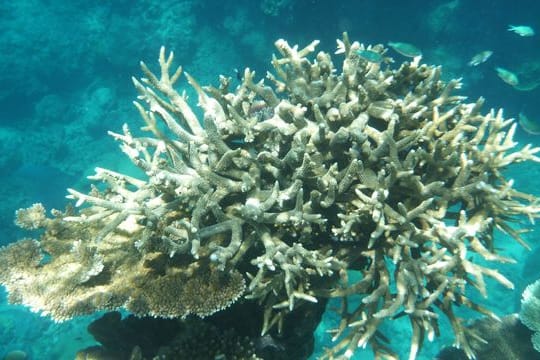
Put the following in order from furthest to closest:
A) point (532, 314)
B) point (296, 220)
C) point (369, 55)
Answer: point (532, 314), point (369, 55), point (296, 220)

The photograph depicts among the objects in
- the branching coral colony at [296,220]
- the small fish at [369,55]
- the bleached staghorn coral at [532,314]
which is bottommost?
the bleached staghorn coral at [532,314]

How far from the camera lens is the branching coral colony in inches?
111

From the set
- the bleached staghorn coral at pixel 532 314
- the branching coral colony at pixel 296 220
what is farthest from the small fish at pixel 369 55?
the bleached staghorn coral at pixel 532 314

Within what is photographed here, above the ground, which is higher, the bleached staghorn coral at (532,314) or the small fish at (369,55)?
the small fish at (369,55)

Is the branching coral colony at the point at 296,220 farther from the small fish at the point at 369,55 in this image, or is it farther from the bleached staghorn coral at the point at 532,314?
the bleached staghorn coral at the point at 532,314

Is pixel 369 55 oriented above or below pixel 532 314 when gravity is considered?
above

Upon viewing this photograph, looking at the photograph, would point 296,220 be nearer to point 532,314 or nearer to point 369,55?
point 369,55

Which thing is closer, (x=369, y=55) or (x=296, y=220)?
(x=296, y=220)

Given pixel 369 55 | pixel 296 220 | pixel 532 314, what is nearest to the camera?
pixel 296 220

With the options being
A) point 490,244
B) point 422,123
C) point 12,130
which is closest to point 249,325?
point 490,244

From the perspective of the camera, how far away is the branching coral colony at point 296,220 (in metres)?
2.82

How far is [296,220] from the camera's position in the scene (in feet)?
9.10

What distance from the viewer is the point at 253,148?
331 cm

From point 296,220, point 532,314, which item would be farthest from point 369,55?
point 532,314
